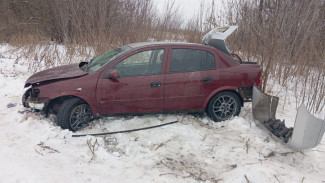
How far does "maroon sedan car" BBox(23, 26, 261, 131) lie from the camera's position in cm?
448

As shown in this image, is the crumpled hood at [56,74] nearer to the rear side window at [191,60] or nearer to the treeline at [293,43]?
the rear side window at [191,60]

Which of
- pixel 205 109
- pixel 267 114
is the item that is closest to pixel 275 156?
pixel 267 114

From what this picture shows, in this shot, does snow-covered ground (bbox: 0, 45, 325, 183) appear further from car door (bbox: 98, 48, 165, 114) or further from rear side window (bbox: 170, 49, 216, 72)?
rear side window (bbox: 170, 49, 216, 72)

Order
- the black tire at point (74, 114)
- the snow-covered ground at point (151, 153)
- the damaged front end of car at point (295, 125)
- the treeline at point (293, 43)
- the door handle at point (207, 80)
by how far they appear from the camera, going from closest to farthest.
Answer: the snow-covered ground at point (151, 153), the damaged front end of car at point (295, 125), the black tire at point (74, 114), the door handle at point (207, 80), the treeline at point (293, 43)

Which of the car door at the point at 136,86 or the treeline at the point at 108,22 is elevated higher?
the treeline at the point at 108,22

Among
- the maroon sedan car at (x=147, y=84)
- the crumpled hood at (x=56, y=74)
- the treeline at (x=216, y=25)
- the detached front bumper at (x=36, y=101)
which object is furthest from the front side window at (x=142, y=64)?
the treeline at (x=216, y=25)

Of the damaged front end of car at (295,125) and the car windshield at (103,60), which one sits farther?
the car windshield at (103,60)

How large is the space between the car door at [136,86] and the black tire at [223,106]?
1092mm

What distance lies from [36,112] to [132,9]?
26.7 feet

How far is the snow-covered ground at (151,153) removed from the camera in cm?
338

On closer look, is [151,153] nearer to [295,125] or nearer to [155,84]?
[155,84]

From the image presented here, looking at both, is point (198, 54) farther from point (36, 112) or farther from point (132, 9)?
point (132, 9)

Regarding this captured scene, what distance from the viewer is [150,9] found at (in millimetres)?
11172

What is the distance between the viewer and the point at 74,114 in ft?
14.8
